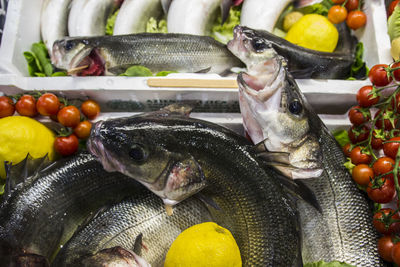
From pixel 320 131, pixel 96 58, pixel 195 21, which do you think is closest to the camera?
pixel 320 131

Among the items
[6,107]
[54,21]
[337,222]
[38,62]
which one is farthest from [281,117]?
[54,21]

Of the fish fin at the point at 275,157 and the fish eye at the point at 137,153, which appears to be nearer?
the fish eye at the point at 137,153

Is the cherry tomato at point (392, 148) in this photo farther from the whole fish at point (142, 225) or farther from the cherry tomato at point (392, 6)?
the cherry tomato at point (392, 6)

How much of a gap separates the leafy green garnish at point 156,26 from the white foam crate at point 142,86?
2.04 feet

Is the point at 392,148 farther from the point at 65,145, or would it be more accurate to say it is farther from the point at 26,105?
the point at 26,105

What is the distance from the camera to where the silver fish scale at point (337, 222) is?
1.52 metres

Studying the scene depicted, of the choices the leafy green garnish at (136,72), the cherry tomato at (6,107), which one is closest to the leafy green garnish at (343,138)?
the leafy green garnish at (136,72)

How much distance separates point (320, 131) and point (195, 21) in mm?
1175

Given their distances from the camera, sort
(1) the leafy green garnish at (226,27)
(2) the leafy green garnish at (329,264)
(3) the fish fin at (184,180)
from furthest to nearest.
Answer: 1. (1) the leafy green garnish at (226,27)
2. (2) the leafy green garnish at (329,264)
3. (3) the fish fin at (184,180)

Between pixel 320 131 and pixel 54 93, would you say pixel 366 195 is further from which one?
pixel 54 93

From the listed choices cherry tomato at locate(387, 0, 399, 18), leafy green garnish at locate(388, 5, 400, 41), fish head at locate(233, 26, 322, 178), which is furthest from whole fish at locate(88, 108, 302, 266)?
cherry tomato at locate(387, 0, 399, 18)

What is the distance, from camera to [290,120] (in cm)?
149

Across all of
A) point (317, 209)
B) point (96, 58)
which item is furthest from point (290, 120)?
point (96, 58)

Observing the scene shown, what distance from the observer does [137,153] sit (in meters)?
1.29
